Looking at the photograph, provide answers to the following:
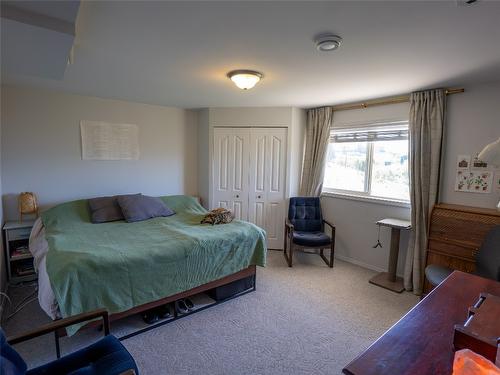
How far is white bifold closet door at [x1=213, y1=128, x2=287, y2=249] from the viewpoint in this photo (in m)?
4.19

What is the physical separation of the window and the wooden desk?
2.19m

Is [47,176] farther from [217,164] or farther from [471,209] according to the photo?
[471,209]

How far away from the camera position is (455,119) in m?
2.89

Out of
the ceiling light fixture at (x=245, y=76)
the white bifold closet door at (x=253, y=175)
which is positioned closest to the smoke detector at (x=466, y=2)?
the ceiling light fixture at (x=245, y=76)

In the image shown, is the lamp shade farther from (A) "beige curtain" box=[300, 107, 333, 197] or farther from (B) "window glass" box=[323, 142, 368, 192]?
(A) "beige curtain" box=[300, 107, 333, 197]

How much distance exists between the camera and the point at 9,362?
46.4 inches

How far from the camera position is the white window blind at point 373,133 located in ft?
11.1

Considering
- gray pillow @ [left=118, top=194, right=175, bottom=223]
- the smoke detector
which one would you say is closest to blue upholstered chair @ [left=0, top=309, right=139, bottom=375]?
gray pillow @ [left=118, top=194, right=175, bottom=223]

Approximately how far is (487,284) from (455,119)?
1.99 m

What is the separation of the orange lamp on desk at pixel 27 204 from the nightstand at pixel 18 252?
0.42ft

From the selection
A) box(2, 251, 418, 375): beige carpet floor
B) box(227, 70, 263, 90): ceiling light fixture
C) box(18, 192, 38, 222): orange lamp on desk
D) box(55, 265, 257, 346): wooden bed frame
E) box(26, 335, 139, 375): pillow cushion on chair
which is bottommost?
box(2, 251, 418, 375): beige carpet floor

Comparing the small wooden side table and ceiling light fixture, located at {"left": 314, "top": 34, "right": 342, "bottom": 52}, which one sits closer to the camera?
ceiling light fixture, located at {"left": 314, "top": 34, "right": 342, "bottom": 52}

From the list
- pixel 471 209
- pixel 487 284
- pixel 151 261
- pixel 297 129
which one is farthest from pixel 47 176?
pixel 471 209

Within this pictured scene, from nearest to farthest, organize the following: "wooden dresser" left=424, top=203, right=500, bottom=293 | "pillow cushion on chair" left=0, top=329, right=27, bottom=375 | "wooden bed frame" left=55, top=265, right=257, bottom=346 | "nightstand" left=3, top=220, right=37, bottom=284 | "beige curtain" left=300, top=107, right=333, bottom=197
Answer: "pillow cushion on chair" left=0, top=329, right=27, bottom=375 < "wooden bed frame" left=55, top=265, right=257, bottom=346 < "wooden dresser" left=424, top=203, right=500, bottom=293 < "nightstand" left=3, top=220, right=37, bottom=284 < "beige curtain" left=300, top=107, right=333, bottom=197
